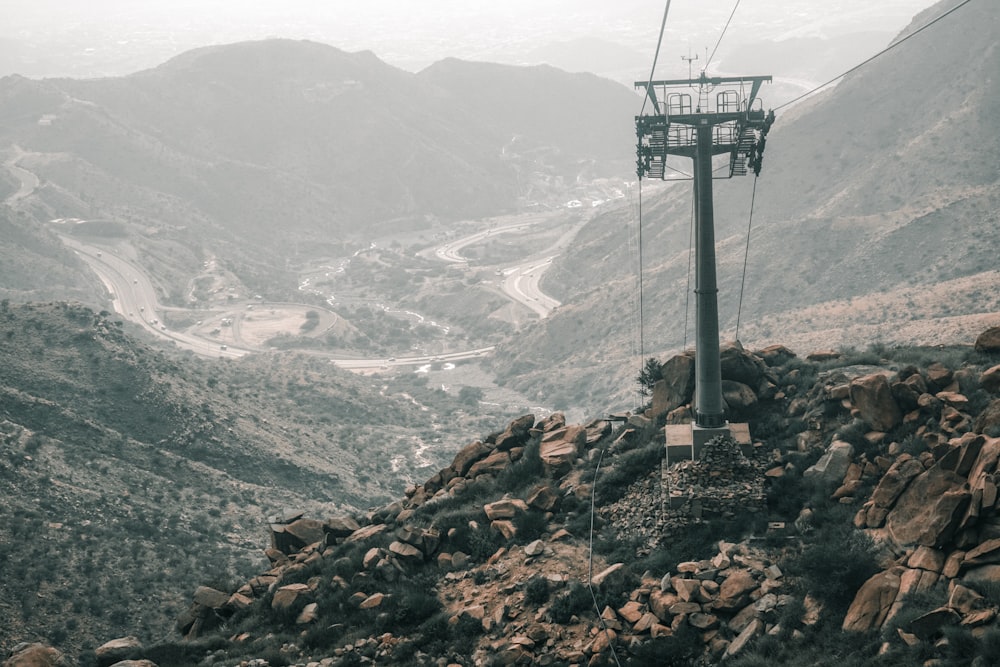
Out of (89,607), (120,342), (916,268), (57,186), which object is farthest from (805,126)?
(57,186)

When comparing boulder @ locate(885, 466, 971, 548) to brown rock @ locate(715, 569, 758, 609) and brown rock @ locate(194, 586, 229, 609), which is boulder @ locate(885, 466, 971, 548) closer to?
brown rock @ locate(715, 569, 758, 609)

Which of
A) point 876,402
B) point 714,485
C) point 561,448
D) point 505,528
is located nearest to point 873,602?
point 714,485

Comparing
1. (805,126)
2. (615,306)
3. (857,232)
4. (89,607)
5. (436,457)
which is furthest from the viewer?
(805,126)

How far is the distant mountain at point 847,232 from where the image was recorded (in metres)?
92.8

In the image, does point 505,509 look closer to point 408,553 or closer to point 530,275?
point 408,553

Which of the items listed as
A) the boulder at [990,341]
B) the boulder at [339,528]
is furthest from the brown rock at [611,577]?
the boulder at [990,341]

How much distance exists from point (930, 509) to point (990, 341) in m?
9.01

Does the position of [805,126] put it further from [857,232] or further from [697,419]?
[697,419]

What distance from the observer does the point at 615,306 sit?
409 feet

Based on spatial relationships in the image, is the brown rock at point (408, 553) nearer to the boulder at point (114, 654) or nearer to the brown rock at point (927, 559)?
the boulder at point (114, 654)

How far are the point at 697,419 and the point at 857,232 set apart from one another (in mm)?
87044

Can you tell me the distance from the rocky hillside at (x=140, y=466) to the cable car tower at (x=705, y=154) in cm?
1759

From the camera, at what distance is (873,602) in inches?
763


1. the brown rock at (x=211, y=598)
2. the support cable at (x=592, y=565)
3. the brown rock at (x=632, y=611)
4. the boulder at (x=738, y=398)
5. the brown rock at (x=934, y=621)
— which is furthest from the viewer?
the brown rock at (x=211, y=598)
